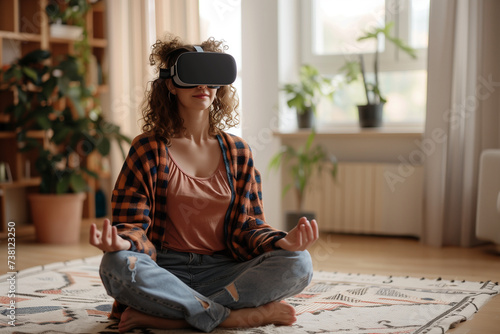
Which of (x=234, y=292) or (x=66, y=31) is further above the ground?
(x=66, y=31)

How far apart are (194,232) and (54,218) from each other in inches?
68.2

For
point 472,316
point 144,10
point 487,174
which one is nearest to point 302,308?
point 472,316

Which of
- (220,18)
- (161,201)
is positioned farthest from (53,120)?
(161,201)

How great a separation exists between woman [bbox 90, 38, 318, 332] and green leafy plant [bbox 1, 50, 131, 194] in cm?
154

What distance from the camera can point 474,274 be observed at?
8.21 ft

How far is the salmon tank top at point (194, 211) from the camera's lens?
1751mm

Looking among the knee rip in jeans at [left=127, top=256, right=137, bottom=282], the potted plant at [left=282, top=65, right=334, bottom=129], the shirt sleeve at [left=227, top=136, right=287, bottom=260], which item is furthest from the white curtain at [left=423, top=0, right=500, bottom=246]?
the knee rip in jeans at [left=127, top=256, right=137, bottom=282]

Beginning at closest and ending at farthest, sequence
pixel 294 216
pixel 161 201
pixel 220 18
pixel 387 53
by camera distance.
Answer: pixel 161 201, pixel 294 216, pixel 220 18, pixel 387 53

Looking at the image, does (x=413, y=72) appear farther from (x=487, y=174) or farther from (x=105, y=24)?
(x=105, y=24)

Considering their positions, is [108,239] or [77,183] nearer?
[108,239]

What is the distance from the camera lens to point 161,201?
5.73 ft

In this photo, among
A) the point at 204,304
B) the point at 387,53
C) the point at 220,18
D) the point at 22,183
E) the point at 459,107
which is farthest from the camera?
the point at 387,53

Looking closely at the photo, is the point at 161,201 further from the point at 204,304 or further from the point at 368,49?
the point at 368,49

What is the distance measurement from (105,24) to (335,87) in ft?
4.54
